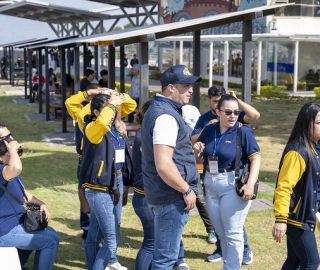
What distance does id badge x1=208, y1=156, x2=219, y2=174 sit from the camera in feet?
15.6

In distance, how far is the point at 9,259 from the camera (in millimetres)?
3807

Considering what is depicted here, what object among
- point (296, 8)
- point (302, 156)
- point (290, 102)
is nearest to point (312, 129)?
point (302, 156)

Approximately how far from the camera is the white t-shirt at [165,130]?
380cm

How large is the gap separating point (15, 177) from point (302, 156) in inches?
92.0

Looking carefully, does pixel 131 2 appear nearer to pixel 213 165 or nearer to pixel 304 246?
pixel 213 165

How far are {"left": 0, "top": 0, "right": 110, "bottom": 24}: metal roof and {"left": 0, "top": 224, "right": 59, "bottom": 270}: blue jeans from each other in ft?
63.2

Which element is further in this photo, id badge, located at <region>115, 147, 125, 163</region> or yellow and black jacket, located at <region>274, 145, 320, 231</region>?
id badge, located at <region>115, 147, 125, 163</region>

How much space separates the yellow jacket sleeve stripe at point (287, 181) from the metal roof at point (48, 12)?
20058 mm

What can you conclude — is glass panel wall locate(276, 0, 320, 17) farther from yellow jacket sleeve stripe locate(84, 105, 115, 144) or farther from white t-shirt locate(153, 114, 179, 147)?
white t-shirt locate(153, 114, 179, 147)

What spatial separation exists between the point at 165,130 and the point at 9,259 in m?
1.38

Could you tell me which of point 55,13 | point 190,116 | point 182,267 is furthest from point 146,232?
point 55,13

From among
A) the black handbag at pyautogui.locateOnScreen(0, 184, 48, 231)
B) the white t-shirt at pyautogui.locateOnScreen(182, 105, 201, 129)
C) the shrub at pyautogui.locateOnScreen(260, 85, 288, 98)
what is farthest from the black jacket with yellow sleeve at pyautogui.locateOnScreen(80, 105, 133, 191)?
the shrub at pyautogui.locateOnScreen(260, 85, 288, 98)

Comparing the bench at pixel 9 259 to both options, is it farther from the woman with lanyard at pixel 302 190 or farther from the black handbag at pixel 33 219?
the woman with lanyard at pixel 302 190

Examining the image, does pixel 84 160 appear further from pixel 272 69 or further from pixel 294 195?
pixel 272 69
